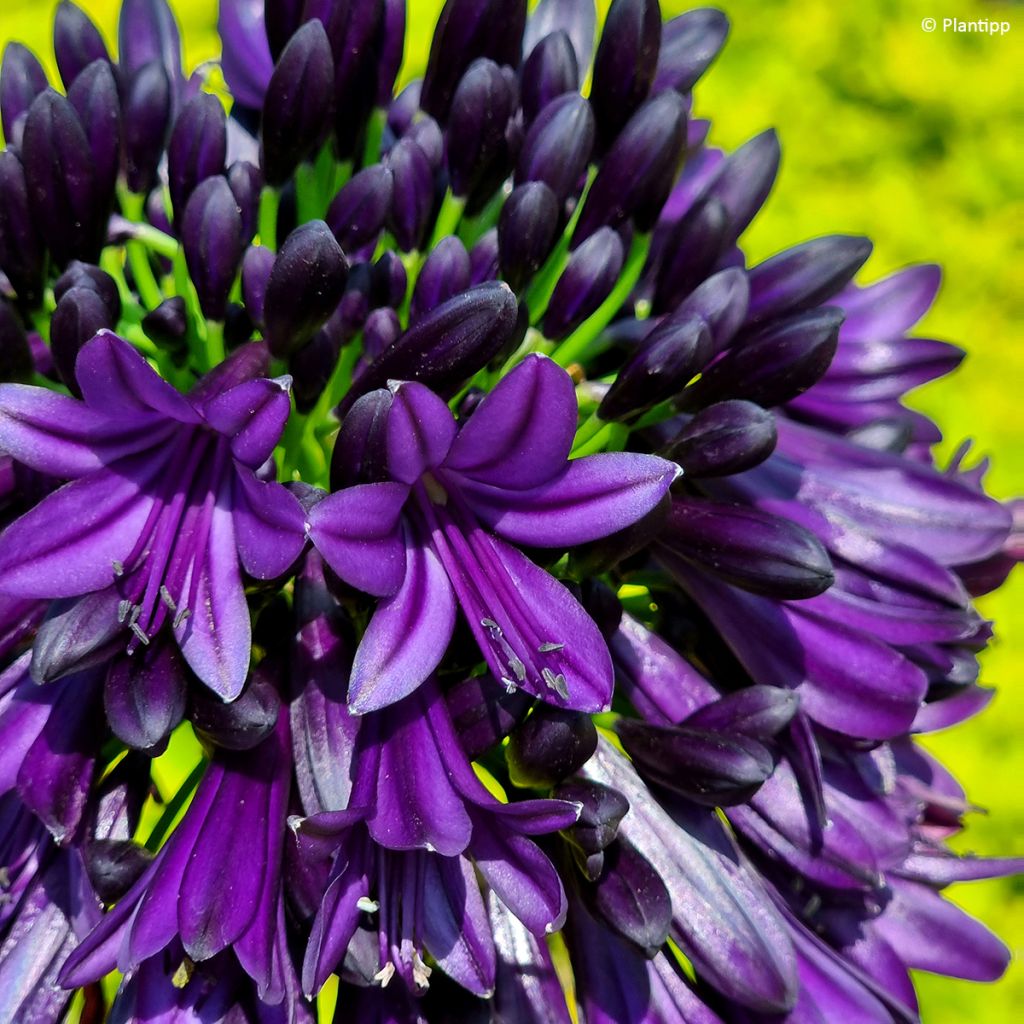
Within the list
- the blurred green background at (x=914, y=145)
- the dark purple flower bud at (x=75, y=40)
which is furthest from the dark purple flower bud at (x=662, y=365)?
the blurred green background at (x=914, y=145)

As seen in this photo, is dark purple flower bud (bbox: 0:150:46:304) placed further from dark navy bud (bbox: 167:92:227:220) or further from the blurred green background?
the blurred green background

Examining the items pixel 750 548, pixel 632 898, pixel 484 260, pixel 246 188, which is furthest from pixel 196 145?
pixel 632 898

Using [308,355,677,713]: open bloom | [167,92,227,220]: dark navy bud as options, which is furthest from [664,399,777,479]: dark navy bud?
[167,92,227,220]: dark navy bud

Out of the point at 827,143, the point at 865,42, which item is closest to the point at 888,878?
the point at 827,143

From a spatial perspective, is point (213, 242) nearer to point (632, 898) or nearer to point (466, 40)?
point (466, 40)

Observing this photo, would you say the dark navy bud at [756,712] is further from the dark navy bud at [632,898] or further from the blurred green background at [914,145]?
the blurred green background at [914,145]

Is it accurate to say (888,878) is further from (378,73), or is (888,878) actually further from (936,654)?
(378,73)
